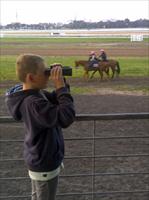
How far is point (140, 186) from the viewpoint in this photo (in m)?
6.80

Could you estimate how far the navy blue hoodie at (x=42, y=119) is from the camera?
2877 millimetres

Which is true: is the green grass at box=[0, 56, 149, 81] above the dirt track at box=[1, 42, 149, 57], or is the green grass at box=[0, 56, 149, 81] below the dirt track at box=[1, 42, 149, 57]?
below

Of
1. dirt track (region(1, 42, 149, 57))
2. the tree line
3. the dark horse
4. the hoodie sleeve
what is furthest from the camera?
the tree line

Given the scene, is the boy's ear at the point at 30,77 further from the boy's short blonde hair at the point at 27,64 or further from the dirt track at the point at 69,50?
the dirt track at the point at 69,50

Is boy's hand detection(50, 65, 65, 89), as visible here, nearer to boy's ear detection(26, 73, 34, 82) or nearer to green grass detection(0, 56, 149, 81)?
boy's ear detection(26, 73, 34, 82)

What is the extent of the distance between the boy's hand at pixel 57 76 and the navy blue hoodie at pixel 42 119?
0.11 ft

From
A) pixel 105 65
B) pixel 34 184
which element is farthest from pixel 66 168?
pixel 105 65

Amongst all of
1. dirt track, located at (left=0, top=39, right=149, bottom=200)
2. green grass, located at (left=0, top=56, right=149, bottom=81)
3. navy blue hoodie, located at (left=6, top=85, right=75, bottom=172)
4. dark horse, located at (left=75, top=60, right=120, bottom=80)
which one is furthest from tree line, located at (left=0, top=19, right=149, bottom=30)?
navy blue hoodie, located at (left=6, top=85, right=75, bottom=172)

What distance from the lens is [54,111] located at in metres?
2.87

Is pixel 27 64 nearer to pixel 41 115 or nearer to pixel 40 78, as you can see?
pixel 40 78

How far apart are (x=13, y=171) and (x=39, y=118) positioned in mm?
4773

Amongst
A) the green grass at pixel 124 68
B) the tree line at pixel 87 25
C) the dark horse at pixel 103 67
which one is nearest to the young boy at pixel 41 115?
the green grass at pixel 124 68

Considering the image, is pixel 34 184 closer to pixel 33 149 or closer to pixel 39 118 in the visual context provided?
pixel 33 149

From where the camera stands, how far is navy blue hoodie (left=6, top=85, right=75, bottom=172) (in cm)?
288
